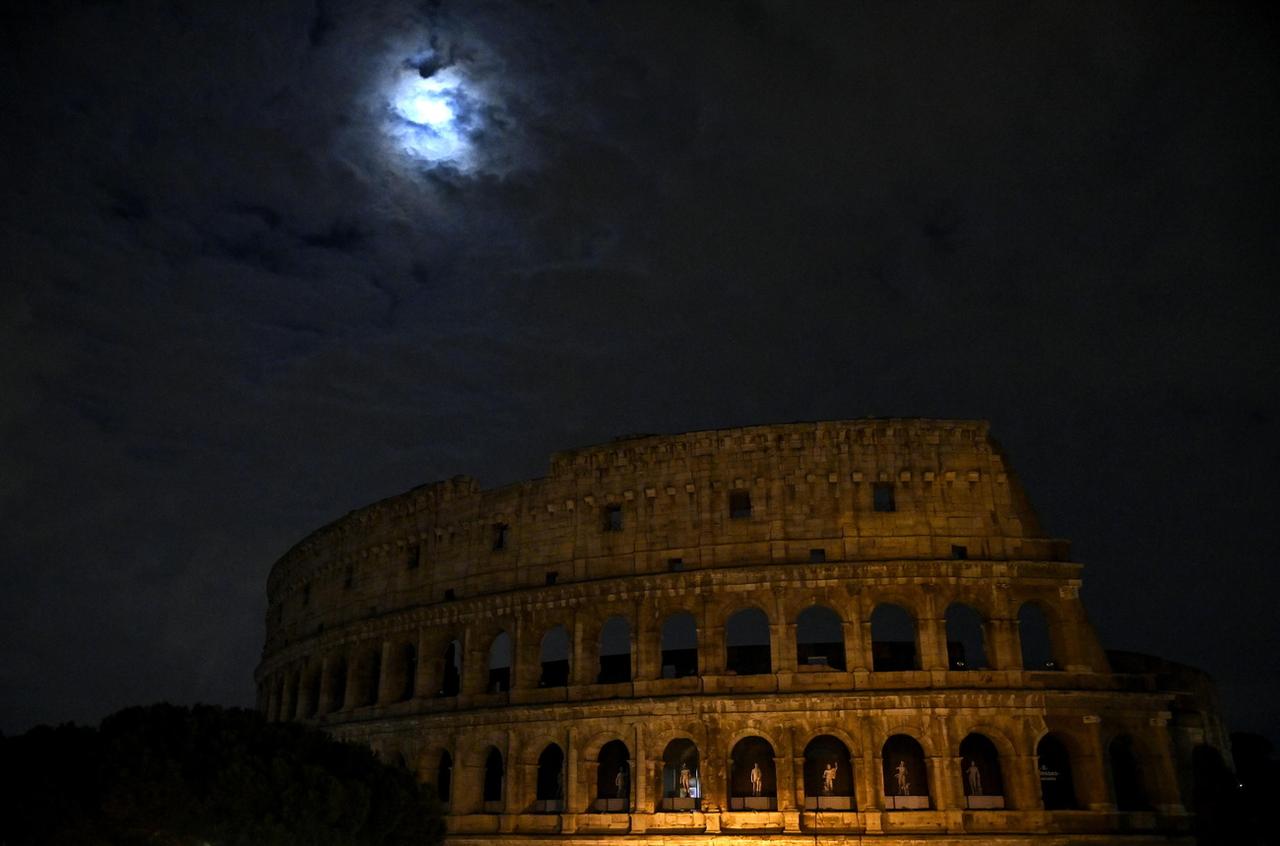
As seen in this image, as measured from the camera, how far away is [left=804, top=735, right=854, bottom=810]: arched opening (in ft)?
89.1

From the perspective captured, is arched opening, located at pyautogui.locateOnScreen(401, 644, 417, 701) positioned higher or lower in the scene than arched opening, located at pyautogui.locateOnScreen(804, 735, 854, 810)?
higher

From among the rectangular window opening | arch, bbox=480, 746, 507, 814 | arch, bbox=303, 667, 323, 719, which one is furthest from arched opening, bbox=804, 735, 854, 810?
arch, bbox=303, 667, 323, 719

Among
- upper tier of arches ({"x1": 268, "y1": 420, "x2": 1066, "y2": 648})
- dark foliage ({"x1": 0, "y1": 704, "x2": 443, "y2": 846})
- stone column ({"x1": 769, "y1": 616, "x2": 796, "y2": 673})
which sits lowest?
dark foliage ({"x1": 0, "y1": 704, "x2": 443, "y2": 846})

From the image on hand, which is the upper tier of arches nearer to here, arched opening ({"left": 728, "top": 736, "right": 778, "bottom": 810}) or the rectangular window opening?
the rectangular window opening

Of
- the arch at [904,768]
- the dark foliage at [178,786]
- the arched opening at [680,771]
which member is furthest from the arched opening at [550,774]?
the dark foliage at [178,786]

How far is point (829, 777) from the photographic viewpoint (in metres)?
26.9

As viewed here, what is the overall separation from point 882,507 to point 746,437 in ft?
14.4

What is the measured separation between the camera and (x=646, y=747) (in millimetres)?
27047

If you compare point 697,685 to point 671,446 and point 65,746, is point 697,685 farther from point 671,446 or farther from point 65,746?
point 65,746

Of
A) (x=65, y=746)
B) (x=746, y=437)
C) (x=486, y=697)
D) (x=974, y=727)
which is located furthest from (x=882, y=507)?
(x=65, y=746)

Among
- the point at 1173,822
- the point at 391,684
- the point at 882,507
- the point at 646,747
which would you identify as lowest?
the point at 1173,822

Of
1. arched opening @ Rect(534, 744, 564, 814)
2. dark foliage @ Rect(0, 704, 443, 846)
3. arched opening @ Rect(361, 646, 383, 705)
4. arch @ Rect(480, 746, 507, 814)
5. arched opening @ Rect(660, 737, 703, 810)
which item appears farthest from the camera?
arched opening @ Rect(361, 646, 383, 705)

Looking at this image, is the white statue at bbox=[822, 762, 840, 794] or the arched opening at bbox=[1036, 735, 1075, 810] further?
the arched opening at bbox=[1036, 735, 1075, 810]

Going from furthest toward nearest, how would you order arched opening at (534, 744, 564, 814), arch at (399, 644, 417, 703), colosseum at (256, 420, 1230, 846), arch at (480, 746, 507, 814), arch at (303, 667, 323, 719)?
arch at (303, 667, 323, 719), arch at (399, 644, 417, 703), arch at (480, 746, 507, 814), arched opening at (534, 744, 564, 814), colosseum at (256, 420, 1230, 846)
